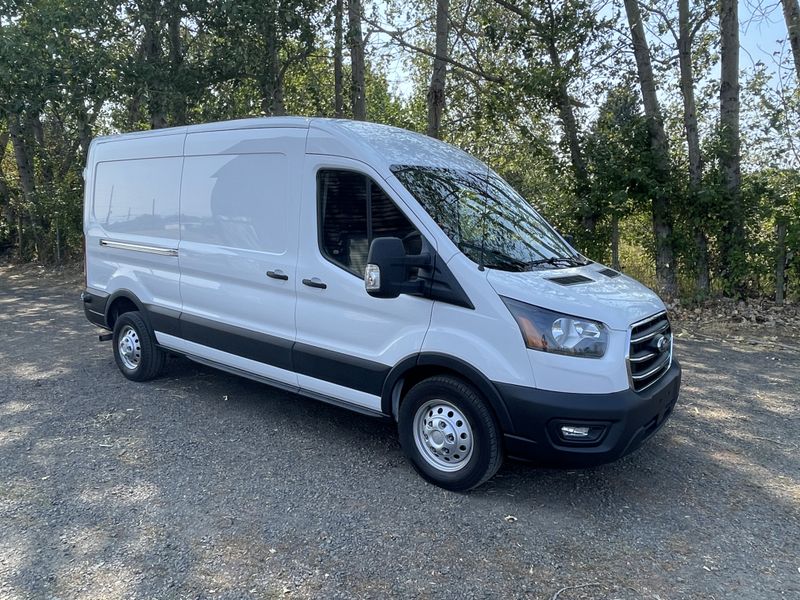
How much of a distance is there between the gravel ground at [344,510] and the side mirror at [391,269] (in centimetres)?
127

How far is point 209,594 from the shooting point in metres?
2.86

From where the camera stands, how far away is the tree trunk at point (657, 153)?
995 cm

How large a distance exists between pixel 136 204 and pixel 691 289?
842cm

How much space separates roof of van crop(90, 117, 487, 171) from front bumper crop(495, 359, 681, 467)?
1825 mm

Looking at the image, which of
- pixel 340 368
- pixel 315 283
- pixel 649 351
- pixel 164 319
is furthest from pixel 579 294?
pixel 164 319

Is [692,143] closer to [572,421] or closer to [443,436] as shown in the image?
[572,421]

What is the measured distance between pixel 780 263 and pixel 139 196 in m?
8.89

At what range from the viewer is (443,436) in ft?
12.8

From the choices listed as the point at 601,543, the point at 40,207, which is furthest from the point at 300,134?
the point at 40,207

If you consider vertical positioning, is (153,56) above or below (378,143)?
above

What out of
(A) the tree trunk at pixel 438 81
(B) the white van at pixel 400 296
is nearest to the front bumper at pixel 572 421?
(B) the white van at pixel 400 296

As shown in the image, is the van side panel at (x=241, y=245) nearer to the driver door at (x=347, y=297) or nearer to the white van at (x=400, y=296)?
the white van at (x=400, y=296)

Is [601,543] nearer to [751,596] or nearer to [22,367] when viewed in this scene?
[751,596]

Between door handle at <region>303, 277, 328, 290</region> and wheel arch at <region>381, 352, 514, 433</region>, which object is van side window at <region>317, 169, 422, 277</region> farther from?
wheel arch at <region>381, 352, 514, 433</region>
